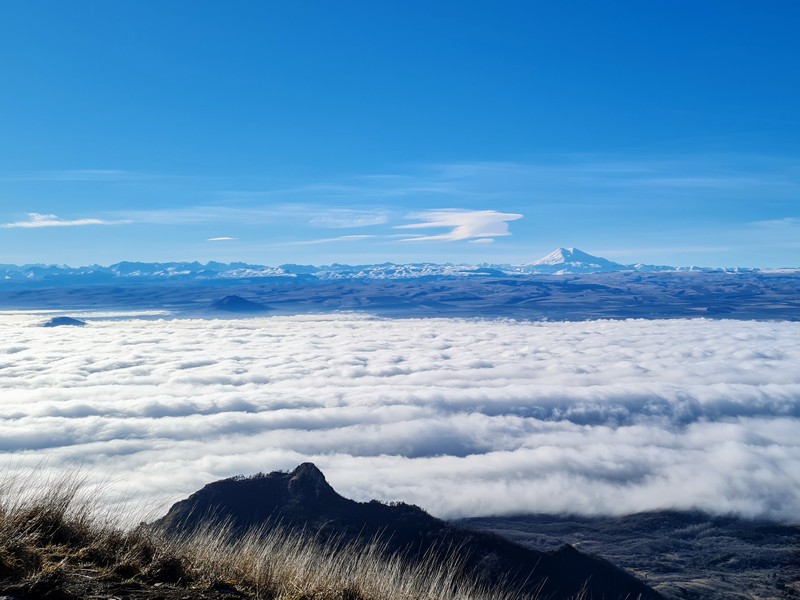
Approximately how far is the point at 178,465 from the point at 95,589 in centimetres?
10645

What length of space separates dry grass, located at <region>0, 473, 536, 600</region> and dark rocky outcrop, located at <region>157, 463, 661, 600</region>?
38177 millimetres

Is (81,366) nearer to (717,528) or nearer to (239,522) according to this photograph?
(239,522)

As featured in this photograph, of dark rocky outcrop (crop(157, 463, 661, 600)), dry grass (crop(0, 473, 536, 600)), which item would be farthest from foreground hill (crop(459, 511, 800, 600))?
dry grass (crop(0, 473, 536, 600))

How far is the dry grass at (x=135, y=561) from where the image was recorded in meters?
6.65

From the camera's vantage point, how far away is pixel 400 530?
2274 inches

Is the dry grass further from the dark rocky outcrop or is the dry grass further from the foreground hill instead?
the foreground hill

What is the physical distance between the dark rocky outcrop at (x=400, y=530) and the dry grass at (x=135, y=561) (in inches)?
1503

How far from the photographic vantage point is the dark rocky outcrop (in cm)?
5064

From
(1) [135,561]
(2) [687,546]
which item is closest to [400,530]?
(1) [135,561]

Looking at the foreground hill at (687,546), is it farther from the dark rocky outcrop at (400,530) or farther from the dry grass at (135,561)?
the dry grass at (135,561)

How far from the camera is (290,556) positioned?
8.72 m

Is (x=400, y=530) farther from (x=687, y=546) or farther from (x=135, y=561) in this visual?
(x=687, y=546)

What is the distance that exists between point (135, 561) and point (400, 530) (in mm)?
53866

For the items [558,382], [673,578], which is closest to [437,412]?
[558,382]
